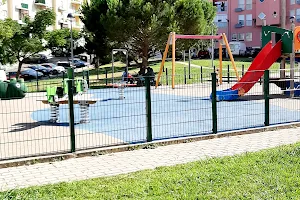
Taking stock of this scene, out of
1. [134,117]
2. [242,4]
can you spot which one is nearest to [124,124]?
[134,117]

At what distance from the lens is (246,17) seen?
67.8m

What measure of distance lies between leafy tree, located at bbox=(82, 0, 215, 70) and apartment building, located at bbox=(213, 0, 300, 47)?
35.1 meters

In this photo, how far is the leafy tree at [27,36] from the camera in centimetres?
3281

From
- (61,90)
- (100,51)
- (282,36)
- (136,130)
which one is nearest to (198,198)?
(136,130)

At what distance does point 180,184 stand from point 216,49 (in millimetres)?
61740

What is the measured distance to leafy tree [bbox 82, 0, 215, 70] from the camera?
95.0 feet

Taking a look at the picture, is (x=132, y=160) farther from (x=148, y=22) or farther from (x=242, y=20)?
(x=242, y=20)

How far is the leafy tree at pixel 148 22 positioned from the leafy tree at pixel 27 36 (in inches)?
171

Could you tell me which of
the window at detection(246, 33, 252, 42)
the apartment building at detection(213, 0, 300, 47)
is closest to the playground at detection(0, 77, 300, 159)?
the apartment building at detection(213, 0, 300, 47)

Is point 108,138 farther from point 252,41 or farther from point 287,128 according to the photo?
point 252,41

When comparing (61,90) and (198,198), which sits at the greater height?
(61,90)

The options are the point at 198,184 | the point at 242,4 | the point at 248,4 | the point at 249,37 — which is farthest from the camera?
the point at 242,4

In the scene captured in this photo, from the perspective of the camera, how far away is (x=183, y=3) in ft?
100

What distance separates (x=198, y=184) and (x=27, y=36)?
1199 inches
